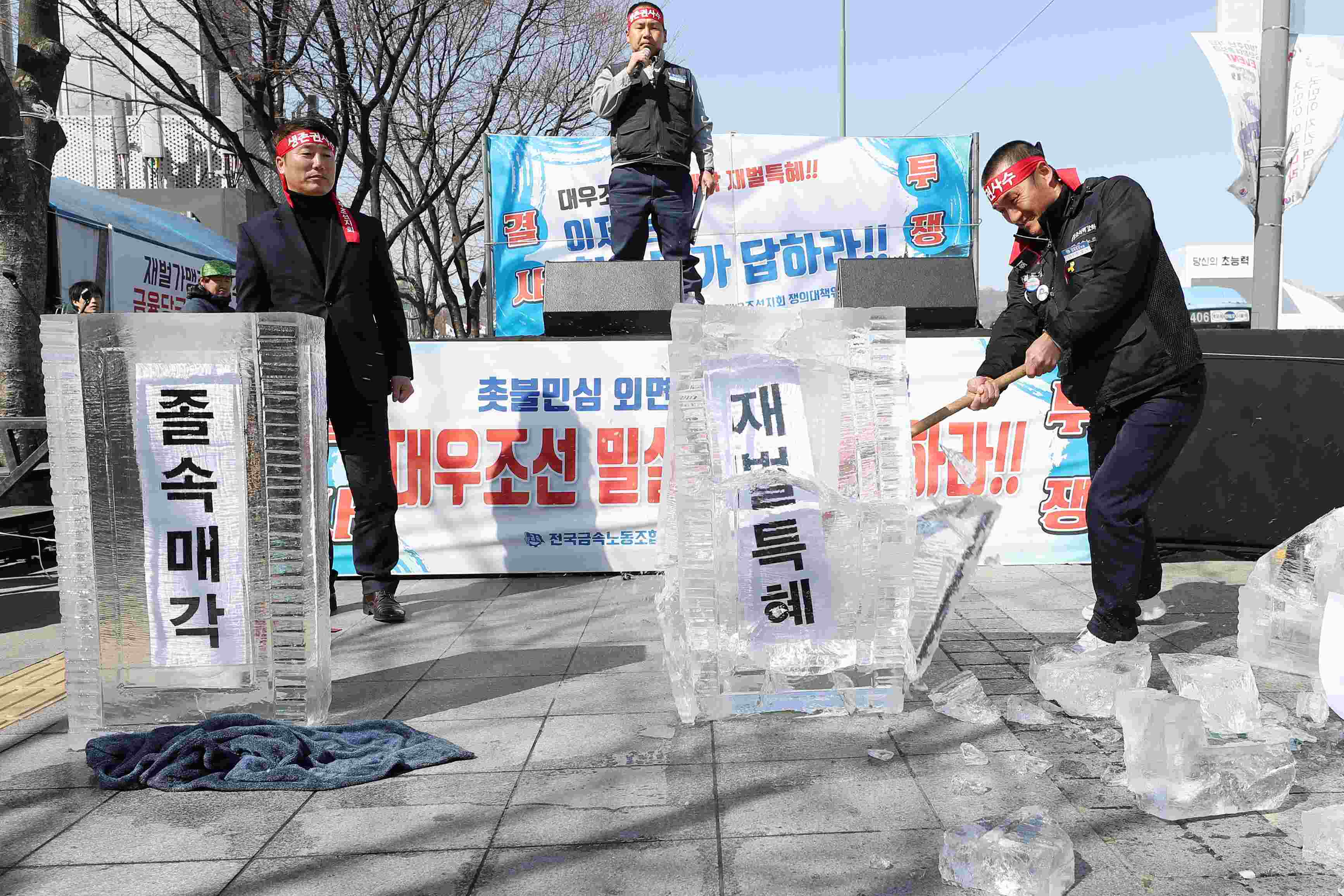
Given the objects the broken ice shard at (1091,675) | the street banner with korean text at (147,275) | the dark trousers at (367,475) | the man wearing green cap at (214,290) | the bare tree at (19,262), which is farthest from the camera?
the street banner with korean text at (147,275)

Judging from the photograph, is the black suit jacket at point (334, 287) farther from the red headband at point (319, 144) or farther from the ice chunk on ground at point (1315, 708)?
the ice chunk on ground at point (1315, 708)

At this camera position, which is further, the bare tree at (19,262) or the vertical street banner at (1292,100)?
the bare tree at (19,262)

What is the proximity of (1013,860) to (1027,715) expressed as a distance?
3.61 feet

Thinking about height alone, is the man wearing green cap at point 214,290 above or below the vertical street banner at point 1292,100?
below

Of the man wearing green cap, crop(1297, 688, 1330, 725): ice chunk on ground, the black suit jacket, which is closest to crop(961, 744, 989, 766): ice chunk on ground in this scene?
crop(1297, 688, 1330, 725): ice chunk on ground

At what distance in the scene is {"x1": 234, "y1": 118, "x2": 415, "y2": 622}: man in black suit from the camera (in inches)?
169

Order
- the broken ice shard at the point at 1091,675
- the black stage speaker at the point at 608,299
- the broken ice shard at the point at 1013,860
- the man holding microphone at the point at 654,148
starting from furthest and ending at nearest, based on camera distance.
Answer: the man holding microphone at the point at 654,148 < the black stage speaker at the point at 608,299 < the broken ice shard at the point at 1091,675 < the broken ice shard at the point at 1013,860

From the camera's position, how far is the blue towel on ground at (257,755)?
277cm

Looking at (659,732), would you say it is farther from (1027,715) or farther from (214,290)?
(214,290)

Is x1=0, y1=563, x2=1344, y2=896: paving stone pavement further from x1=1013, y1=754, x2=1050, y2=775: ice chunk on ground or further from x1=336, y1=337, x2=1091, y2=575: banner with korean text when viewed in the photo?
x1=336, y1=337, x2=1091, y2=575: banner with korean text

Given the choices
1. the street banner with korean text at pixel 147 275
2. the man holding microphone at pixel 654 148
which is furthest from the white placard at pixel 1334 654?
the street banner with korean text at pixel 147 275

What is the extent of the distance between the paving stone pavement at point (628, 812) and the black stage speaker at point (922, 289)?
242cm

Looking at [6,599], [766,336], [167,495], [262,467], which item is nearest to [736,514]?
[766,336]

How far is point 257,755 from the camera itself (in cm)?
287
